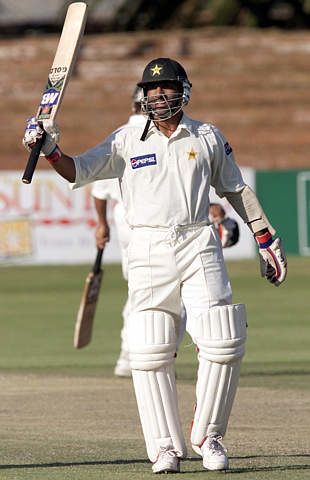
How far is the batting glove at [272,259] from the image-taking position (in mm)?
6238

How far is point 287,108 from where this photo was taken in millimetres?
28078

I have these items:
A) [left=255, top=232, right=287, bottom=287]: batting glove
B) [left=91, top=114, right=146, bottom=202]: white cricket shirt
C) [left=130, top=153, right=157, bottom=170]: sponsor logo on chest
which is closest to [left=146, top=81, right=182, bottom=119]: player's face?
[left=130, top=153, right=157, bottom=170]: sponsor logo on chest

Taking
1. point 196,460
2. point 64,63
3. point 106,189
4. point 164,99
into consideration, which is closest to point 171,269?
point 164,99

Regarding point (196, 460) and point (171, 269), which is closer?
point (171, 269)

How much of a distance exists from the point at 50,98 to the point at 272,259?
1.26m

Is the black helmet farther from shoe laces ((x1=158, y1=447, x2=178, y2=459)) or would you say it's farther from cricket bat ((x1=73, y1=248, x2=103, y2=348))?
cricket bat ((x1=73, y1=248, x2=103, y2=348))

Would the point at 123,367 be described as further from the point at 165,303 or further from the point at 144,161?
the point at 144,161

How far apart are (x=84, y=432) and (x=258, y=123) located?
21.1 metres

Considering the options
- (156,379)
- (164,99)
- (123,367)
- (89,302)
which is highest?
(164,99)

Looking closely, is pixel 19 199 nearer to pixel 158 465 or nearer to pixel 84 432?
pixel 84 432

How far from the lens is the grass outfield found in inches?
243

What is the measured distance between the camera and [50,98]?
6.28 metres

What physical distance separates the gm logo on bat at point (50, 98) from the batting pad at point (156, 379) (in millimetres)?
1048

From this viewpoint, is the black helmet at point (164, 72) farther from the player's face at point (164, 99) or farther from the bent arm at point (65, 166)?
the bent arm at point (65, 166)
